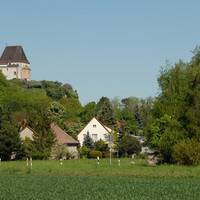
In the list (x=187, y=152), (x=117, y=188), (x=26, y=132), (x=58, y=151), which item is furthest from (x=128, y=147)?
(x=117, y=188)

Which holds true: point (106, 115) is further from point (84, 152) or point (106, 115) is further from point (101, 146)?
point (84, 152)

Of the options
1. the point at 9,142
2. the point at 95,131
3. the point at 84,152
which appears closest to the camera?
the point at 9,142

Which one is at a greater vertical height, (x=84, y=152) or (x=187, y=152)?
(x=84, y=152)

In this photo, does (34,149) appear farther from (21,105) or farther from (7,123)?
(21,105)

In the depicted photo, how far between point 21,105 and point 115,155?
110 ft

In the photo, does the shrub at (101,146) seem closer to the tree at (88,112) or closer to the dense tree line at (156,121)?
the dense tree line at (156,121)

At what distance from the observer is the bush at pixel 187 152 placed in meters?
46.8

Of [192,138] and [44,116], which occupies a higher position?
[44,116]

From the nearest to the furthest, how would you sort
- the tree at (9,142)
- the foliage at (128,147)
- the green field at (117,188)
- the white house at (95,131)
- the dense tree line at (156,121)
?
the green field at (117,188), the dense tree line at (156,121), the tree at (9,142), the foliage at (128,147), the white house at (95,131)

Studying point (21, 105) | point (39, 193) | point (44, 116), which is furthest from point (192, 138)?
point (21, 105)

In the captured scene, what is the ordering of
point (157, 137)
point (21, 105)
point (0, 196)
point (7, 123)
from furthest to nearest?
point (21, 105), point (7, 123), point (157, 137), point (0, 196)

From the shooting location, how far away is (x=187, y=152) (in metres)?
47.3

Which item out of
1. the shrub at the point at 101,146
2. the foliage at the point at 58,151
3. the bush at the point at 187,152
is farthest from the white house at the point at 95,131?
the bush at the point at 187,152

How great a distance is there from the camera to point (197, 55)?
184 ft
